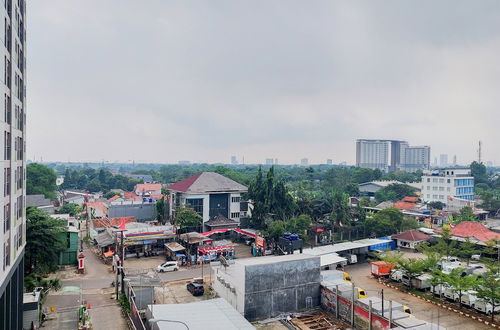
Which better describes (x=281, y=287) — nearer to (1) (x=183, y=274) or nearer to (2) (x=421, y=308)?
(2) (x=421, y=308)

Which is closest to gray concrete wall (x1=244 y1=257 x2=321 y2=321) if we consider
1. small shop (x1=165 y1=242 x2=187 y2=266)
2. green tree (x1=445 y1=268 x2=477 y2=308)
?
green tree (x1=445 y1=268 x2=477 y2=308)

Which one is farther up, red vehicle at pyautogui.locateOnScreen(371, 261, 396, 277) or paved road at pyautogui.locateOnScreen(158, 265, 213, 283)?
red vehicle at pyautogui.locateOnScreen(371, 261, 396, 277)

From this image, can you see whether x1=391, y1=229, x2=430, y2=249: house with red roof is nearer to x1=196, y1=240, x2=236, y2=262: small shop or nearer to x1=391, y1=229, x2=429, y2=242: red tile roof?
x1=391, y1=229, x2=429, y2=242: red tile roof

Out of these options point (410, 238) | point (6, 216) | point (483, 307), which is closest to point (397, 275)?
point (483, 307)

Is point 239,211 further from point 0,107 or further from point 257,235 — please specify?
point 0,107

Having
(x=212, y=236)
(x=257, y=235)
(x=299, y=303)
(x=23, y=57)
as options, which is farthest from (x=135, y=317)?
(x=212, y=236)
